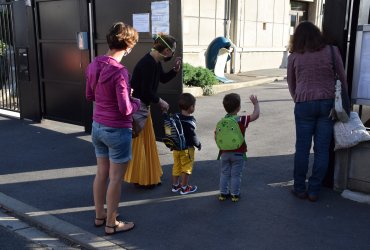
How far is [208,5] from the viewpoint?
15133 mm

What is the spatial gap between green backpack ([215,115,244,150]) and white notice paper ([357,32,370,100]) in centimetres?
139

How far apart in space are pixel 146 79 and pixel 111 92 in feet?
3.18

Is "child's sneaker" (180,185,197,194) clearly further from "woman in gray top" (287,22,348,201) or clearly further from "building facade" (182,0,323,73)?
"building facade" (182,0,323,73)

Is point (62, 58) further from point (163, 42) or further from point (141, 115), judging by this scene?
point (163, 42)

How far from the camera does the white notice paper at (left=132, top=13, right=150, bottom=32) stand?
19.7ft

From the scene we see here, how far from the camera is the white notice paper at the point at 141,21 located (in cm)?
600

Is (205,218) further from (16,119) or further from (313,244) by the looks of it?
(16,119)

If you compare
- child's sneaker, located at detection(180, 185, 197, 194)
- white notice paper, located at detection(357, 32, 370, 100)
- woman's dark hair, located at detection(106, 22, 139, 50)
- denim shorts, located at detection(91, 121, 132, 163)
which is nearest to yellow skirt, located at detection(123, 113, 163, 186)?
child's sneaker, located at detection(180, 185, 197, 194)

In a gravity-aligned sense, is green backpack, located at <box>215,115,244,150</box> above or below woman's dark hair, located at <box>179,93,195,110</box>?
below

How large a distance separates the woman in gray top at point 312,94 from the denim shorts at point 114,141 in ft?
5.97

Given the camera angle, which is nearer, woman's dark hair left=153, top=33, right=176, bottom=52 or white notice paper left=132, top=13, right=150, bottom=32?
woman's dark hair left=153, top=33, right=176, bottom=52

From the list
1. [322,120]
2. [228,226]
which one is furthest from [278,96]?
[228,226]

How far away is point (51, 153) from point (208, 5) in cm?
1030

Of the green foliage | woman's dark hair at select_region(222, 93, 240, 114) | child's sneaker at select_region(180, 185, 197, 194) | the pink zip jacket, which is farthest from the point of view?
the green foliage
